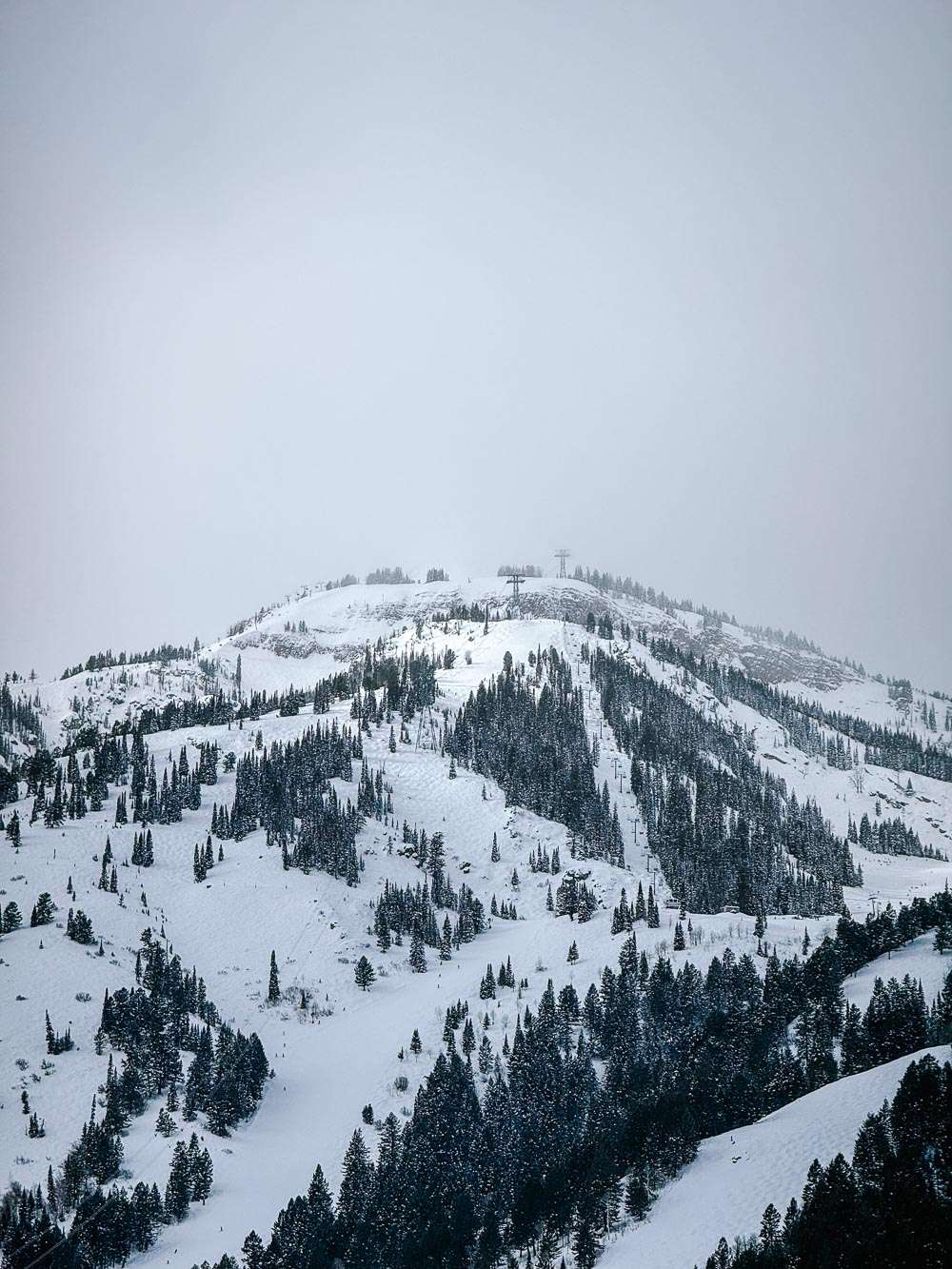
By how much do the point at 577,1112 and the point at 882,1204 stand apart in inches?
1900

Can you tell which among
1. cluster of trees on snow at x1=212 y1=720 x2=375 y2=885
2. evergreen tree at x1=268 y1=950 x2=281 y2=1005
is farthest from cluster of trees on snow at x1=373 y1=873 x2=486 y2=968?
evergreen tree at x1=268 y1=950 x2=281 y2=1005

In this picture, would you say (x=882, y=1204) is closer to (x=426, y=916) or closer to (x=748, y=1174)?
(x=748, y=1174)

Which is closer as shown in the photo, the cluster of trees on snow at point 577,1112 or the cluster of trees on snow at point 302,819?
the cluster of trees on snow at point 577,1112

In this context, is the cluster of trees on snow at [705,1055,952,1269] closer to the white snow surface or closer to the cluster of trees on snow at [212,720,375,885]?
the white snow surface

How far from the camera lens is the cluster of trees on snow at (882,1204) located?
50.1 metres

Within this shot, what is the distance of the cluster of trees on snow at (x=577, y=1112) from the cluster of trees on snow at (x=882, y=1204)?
11.5 ft

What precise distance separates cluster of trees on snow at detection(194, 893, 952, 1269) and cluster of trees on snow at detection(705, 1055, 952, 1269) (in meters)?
3.50

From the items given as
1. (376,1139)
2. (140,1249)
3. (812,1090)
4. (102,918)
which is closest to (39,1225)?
(140,1249)

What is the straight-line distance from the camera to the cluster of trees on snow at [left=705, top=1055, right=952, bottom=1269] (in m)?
50.1

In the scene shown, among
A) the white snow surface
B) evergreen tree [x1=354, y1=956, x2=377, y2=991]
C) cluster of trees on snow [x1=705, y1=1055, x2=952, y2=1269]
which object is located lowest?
evergreen tree [x1=354, y1=956, x2=377, y2=991]

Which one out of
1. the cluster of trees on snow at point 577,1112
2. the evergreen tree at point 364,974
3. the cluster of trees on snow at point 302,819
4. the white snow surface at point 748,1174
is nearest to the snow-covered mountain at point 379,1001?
the white snow surface at point 748,1174

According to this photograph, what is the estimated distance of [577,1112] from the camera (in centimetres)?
9694

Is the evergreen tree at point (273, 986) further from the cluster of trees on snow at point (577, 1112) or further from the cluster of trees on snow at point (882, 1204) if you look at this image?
the cluster of trees on snow at point (882, 1204)

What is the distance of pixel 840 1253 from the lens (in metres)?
50.8
